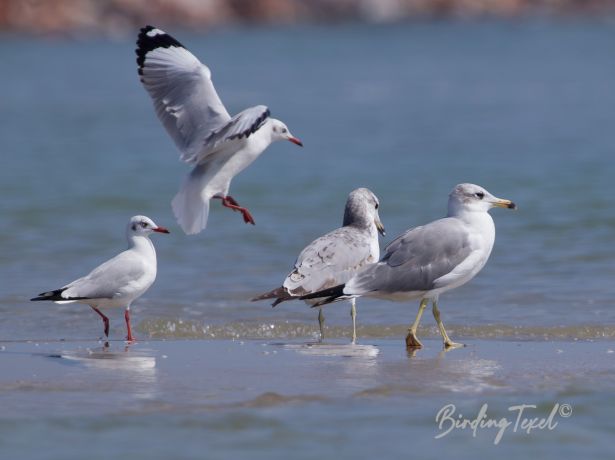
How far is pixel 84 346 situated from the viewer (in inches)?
297

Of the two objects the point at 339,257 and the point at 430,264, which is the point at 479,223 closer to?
the point at 430,264

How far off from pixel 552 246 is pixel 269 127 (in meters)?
3.26

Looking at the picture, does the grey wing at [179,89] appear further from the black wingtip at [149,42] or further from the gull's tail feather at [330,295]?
the gull's tail feather at [330,295]

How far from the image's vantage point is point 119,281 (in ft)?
25.1

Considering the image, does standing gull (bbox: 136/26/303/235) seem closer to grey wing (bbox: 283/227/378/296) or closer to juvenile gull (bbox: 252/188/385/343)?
juvenile gull (bbox: 252/188/385/343)

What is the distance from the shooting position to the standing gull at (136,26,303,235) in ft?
28.2

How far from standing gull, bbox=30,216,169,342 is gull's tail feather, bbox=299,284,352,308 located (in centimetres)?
99

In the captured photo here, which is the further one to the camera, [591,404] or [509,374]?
[509,374]

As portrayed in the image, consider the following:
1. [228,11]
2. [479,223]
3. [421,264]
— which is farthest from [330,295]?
[228,11]

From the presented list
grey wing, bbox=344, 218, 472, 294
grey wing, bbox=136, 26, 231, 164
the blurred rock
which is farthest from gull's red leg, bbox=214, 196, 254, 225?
the blurred rock

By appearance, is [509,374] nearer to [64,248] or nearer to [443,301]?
[443,301]

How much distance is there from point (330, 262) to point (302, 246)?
12.1 feet

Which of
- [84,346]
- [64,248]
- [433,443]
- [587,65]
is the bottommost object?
[433,443]

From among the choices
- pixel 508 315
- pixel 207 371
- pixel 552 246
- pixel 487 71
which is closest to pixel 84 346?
pixel 207 371
